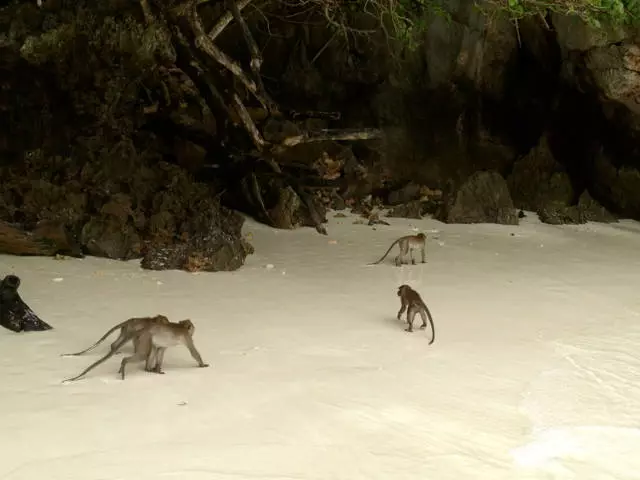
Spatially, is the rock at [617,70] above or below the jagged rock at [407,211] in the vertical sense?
above

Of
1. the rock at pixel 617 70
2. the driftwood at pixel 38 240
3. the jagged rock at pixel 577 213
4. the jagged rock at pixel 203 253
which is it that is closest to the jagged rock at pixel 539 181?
the jagged rock at pixel 577 213

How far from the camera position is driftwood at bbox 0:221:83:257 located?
528 cm

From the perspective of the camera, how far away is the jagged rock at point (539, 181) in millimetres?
9172

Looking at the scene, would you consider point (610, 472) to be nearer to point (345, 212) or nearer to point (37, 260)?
point (37, 260)

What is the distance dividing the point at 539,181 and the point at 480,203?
63.3 inches

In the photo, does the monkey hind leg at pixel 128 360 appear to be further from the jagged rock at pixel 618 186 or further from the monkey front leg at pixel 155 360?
the jagged rock at pixel 618 186

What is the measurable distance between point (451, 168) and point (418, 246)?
13.9 ft

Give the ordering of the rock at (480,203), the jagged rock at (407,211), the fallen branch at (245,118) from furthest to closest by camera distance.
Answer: the jagged rock at (407,211) < the rock at (480,203) < the fallen branch at (245,118)

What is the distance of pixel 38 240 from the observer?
536cm

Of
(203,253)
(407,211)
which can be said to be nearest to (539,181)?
(407,211)

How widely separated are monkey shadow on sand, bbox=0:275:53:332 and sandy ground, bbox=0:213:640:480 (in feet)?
0.33

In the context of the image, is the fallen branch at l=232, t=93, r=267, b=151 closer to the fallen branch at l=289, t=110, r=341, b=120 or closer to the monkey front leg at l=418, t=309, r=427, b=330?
the fallen branch at l=289, t=110, r=341, b=120

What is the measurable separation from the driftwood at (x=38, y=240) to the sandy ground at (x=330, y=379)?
15cm

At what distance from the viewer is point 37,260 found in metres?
5.24
